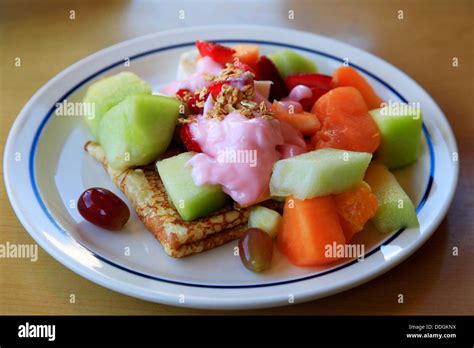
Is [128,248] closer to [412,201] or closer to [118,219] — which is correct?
[118,219]

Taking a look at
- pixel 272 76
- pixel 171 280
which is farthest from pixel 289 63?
pixel 171 280

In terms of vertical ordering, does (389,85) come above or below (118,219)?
above

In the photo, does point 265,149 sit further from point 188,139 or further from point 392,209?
point 392,209

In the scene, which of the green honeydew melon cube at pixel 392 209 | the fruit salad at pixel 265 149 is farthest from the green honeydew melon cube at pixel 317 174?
the green honeydew melon cube at pixel 392 209

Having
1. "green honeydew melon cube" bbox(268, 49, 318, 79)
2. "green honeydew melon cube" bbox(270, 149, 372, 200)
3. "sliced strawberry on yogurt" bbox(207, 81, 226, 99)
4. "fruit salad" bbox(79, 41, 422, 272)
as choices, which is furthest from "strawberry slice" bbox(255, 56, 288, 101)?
"green honeydew melon cube" bbox(270, 149, 372, 200)

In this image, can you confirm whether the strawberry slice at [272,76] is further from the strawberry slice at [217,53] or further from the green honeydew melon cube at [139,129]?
the green honeydew melon cube at [139,129]
